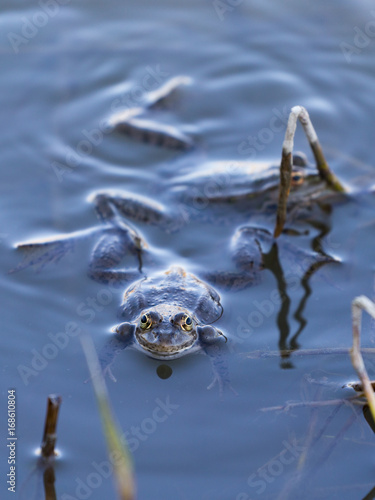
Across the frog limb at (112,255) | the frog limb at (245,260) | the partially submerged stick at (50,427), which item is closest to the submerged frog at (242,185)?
the frog limb at (245,260)

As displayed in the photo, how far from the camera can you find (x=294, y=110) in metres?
6.14

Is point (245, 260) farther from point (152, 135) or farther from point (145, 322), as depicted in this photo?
point (152, 135)

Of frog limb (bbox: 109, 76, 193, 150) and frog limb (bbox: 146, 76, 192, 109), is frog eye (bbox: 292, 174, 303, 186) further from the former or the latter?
frog limb (bbox: 146, 76, 192, 109)

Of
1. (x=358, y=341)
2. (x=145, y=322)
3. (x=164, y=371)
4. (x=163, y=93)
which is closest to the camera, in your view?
(x=358, y=341)

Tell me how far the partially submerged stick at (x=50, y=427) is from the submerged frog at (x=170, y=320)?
116 cm

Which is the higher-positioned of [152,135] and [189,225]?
[152,135]

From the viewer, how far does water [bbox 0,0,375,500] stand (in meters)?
5.14

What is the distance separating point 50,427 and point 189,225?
416cm

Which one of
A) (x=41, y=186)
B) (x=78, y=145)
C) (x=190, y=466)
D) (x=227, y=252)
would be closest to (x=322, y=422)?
(x=190, y=466)

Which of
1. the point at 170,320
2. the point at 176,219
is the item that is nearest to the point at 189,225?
the point at 176,219

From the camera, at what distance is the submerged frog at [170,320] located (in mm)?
6137

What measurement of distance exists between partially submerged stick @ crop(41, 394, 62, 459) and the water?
18cm

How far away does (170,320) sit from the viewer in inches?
246

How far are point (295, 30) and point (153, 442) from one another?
848cm
